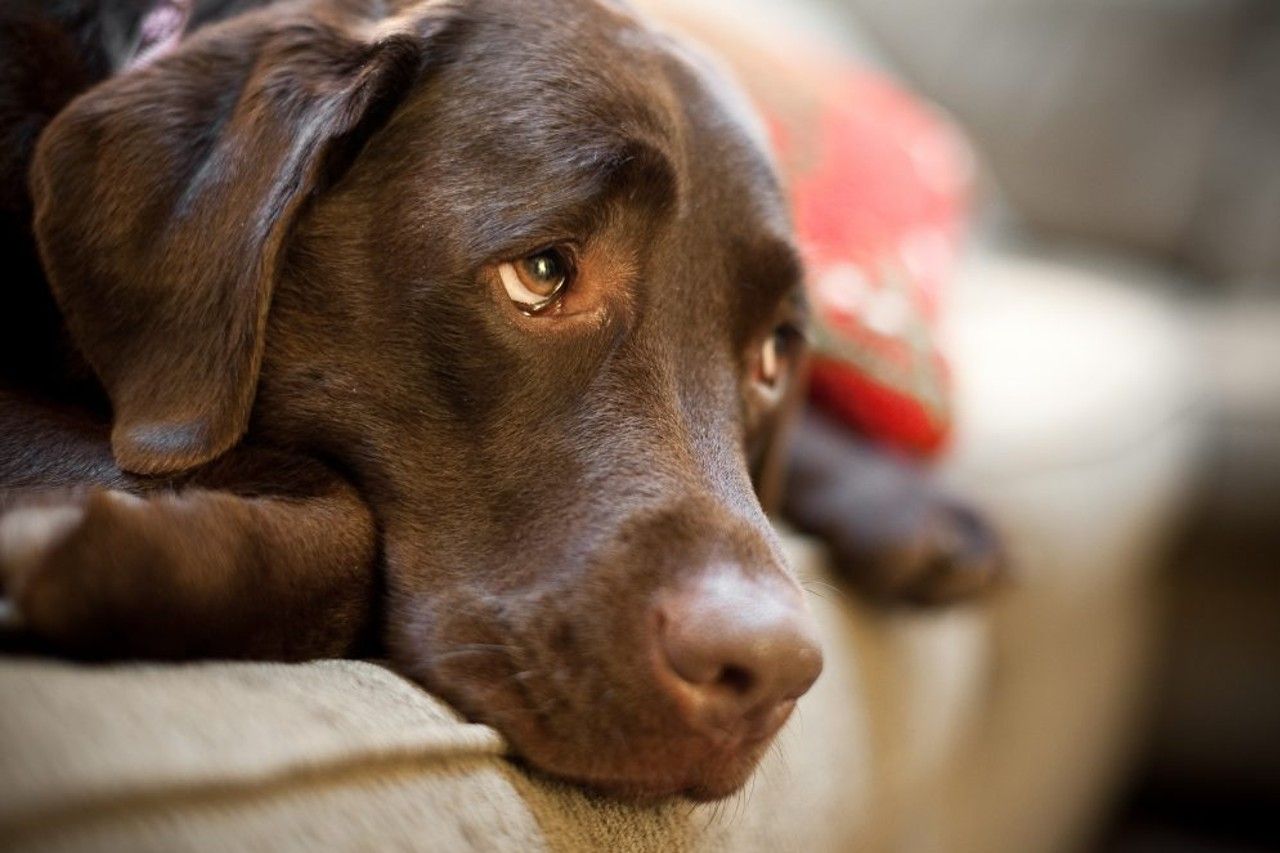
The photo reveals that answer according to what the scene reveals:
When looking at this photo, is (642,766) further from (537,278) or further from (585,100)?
(585,100)

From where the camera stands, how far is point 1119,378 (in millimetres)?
2949

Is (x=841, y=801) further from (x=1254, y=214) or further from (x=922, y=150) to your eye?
(x=1254, y=214)

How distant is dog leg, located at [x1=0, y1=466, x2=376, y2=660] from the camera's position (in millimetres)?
913

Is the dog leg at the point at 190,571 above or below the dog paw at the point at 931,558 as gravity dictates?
above

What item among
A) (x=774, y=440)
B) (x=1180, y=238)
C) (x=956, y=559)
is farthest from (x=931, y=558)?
(x=1180, y=238)

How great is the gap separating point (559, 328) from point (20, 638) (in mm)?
625

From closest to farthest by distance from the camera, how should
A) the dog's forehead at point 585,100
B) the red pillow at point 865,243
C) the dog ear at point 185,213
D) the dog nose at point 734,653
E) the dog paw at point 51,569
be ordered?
the dog paw at point 51,569 → the dog nose at point 734,653 → the dog ear at point 185,213 → the dog's forehead at point 585,100 → the red pillow at point 865,243

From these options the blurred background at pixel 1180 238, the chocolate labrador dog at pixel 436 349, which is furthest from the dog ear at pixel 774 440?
the blurred background at pixel 1180 238

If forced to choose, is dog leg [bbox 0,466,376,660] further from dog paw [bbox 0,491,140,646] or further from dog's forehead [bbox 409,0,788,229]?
dog's forehead [bbox 409,0,788,229]

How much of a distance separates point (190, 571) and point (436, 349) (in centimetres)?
40

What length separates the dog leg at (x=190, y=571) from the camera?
2.99 ft

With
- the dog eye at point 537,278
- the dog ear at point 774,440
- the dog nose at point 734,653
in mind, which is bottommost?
the dog ear at point 774,440

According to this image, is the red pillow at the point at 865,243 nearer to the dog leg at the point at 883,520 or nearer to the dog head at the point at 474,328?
the dog leg at the point at 883,520

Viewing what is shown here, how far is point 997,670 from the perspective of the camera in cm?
269
